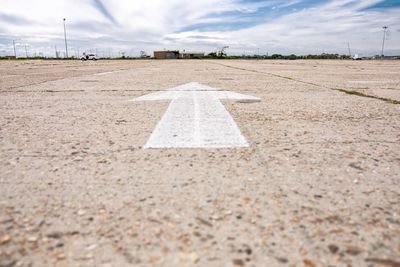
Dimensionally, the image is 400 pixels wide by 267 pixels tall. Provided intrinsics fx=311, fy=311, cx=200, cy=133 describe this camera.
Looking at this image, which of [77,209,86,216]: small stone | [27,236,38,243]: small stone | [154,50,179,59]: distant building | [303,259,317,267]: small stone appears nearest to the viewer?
[303,259,317,267]: small stone

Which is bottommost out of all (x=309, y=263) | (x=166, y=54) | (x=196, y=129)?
(x=309, y=263)

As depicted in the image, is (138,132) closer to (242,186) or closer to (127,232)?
(242,186)

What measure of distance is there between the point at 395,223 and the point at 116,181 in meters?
1.17

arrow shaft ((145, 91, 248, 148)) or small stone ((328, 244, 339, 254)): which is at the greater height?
arrow shaft ((145, 91, 248, 148))

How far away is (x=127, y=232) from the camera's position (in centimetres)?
108

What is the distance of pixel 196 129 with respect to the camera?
241 cm

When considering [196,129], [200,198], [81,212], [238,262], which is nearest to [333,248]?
[238,262]

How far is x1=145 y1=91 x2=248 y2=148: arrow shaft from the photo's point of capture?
6.81ft

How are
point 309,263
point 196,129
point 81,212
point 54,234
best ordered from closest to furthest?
point 309,263 → point 54,234 → point 81,212 → point 196,129

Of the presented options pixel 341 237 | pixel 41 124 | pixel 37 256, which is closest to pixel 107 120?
pixel 41 124

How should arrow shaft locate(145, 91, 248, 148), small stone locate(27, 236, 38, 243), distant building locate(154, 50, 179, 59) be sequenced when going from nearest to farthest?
small stone locate(27, 236, 38, 243) → arrow shaft locate(145, 91, 248, 148) → distant building locate(154, 50, 179, 59)

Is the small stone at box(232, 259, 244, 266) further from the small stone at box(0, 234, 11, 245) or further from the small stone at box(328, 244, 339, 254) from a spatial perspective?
the small stone at box(0, 234, 11, 245)

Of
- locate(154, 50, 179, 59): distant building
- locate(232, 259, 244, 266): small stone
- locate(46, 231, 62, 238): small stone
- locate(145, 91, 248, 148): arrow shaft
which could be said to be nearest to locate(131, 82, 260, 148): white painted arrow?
locate(145, 91, 248, 148): arrow shaft

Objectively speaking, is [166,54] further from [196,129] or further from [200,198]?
[200,198]
